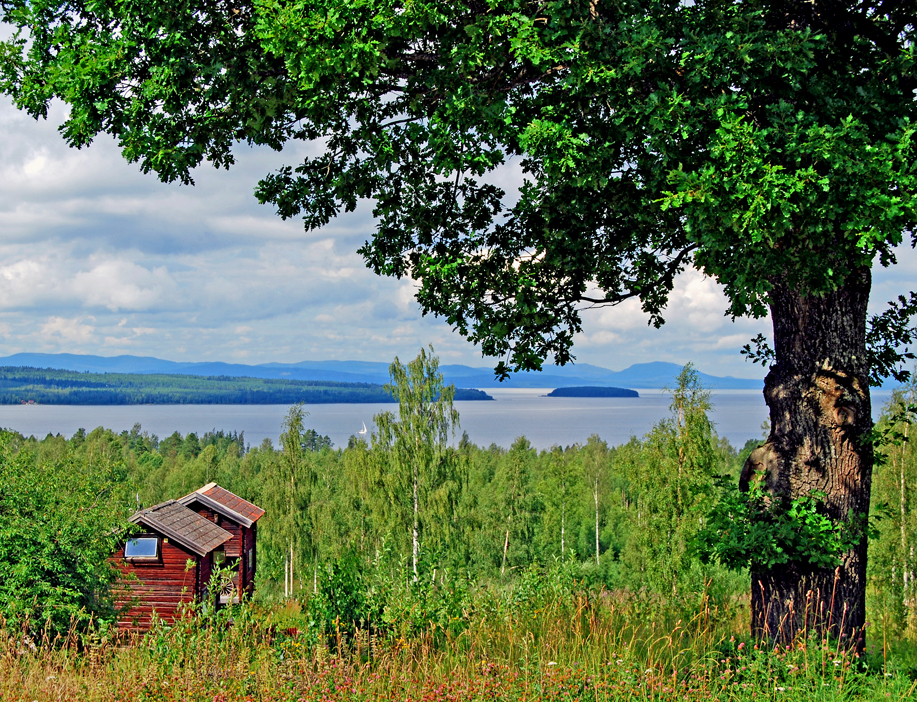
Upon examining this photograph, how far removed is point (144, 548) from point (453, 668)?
81.7ft

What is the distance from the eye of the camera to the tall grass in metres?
4.93

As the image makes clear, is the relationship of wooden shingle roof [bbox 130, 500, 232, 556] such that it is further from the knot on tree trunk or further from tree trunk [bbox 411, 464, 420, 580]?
the knot on tree trunk

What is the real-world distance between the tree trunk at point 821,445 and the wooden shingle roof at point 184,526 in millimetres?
22962

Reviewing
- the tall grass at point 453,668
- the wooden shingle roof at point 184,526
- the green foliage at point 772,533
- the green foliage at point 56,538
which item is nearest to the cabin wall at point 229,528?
the wooden shingle roof at point 184,526

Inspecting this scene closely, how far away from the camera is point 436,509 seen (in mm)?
35156

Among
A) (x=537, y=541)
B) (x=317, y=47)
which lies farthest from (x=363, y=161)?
(x=537, y=541)

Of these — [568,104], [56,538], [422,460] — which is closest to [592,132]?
[568,104]

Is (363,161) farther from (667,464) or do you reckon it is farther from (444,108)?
(667,464)

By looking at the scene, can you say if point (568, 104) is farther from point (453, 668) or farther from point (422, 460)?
point (422, 460)

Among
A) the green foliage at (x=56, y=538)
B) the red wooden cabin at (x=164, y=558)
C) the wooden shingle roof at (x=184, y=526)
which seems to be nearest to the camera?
the green foliage at (x=56, y=538)

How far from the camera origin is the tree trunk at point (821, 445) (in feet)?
22.9

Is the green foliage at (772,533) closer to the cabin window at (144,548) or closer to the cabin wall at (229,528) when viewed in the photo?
the cabin window at (144,548)

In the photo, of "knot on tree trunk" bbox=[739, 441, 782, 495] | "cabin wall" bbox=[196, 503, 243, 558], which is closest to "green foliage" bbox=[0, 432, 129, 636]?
"knot on tree trunk" bbox=[739, 441, 782, 495]

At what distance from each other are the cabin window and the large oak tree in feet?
74.7
